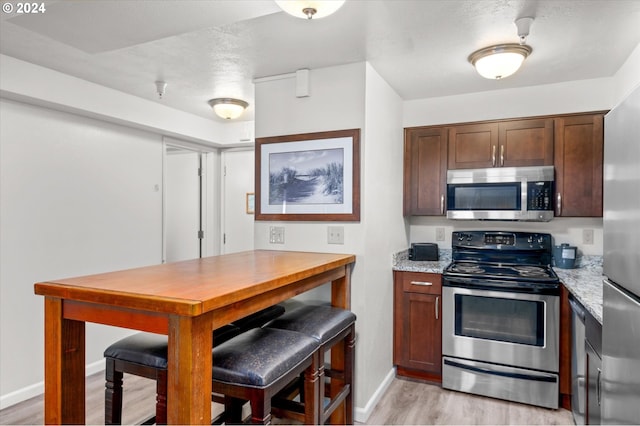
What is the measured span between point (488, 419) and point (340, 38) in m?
2.52

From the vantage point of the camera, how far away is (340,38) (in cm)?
Answer: 219

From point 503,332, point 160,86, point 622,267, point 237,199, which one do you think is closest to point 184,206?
point 237,199

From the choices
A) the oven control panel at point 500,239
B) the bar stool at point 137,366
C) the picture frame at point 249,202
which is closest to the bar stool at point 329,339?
the bar stool at point 137,366

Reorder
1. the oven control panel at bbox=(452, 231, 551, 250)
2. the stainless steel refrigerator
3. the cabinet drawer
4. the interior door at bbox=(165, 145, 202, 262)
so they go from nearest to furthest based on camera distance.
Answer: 1. the stainless steel refrigerator
2. the cabinet drawer
3. the oven control panel at bbox=(452, 231, 551, 250)
4. the interior door at bbox=(165, 145, 202, 262)

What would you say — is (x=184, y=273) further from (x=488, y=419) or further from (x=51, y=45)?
(x=488, y=419)

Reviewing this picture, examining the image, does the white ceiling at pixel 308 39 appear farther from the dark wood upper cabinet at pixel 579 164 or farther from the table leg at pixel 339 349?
the table leg at pixel 339 349

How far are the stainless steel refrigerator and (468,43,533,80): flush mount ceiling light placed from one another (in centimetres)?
112

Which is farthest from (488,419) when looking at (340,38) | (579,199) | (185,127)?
(185,127)

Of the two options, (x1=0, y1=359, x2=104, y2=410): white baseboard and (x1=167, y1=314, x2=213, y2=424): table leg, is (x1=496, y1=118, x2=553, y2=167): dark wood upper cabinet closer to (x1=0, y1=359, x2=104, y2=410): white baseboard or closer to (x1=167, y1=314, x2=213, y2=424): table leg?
(x1=167, y1=314, x2=213, y2=424): table leg

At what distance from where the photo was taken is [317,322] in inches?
78.3

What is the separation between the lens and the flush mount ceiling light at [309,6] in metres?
1.54

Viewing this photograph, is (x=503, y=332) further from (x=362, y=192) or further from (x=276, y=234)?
(x=276, y=234)

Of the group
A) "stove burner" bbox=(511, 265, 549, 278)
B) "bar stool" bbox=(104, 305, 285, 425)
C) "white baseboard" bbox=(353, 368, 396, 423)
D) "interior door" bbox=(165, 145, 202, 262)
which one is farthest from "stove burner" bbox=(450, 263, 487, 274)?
"interior door" bbox=(165, 145, 202, 262)

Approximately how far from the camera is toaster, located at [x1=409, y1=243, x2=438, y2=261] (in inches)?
132
